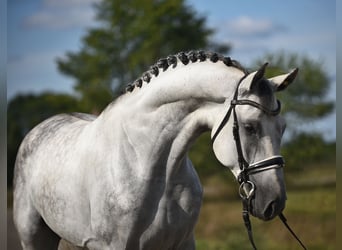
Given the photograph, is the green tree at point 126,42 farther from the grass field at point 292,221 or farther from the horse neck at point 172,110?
the horse neck at point 172,110

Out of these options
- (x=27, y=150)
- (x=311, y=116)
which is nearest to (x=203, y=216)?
(x=311, y=116)

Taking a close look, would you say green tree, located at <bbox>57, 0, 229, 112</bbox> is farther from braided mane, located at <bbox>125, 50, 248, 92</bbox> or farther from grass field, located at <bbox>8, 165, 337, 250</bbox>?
braided mane, located at <bbox>125, 50, 248, 92</bbox>

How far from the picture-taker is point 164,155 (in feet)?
8.18

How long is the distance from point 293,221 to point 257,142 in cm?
508

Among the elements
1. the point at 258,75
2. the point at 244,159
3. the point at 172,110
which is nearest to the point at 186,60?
the point at 172,110

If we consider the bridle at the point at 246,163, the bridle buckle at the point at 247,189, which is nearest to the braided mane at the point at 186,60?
the bridle at the point at 246,163

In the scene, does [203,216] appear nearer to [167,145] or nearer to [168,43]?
[168,43]

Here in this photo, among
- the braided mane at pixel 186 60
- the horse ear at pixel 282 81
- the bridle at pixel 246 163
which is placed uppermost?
the braided mane at pixel 186 60

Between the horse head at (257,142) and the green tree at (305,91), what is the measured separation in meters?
4.81

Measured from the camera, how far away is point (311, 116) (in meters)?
7.08

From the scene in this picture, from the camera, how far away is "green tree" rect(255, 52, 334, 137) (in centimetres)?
703

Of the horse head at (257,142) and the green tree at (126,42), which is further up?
the green tree at (126,42)

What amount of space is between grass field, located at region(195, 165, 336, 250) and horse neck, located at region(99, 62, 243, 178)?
4588 millimetres

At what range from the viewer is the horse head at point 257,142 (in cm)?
214
